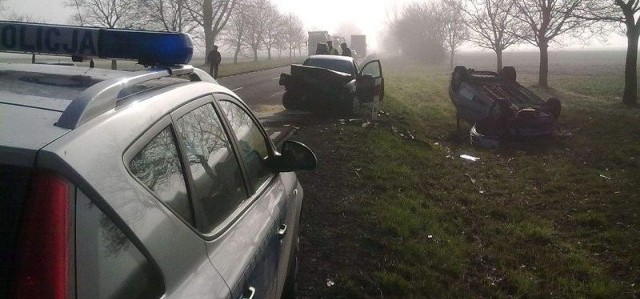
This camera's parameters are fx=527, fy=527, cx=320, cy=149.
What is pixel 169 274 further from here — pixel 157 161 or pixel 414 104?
pixel 414 104

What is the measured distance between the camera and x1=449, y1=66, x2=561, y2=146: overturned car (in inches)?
429

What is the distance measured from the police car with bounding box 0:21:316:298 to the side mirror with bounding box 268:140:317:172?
0.37 m

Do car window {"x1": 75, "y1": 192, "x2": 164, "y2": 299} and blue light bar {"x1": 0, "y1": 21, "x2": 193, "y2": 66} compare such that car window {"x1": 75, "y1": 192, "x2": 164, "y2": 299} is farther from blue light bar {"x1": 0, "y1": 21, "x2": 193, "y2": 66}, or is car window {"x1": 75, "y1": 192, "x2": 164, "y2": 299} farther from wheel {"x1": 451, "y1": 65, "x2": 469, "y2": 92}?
wheel {"x1": 451, "y1": 65, "x2": 469, "y2": 92}

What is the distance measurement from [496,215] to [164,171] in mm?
5598

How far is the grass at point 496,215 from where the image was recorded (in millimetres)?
4492

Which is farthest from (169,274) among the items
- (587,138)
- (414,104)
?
(414,104)

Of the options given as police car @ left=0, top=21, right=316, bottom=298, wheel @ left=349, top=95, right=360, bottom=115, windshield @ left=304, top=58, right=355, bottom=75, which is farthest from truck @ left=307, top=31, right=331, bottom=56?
police car @ left=0, top=21, right=316, bottom=298

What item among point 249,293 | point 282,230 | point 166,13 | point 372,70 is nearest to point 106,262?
point 249,293

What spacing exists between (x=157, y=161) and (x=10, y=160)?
505 mm

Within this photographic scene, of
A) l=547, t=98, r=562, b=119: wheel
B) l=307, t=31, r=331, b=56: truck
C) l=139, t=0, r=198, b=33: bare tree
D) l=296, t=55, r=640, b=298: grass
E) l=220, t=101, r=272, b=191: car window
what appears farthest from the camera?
l=307, t=31, r=331, b=56: truck

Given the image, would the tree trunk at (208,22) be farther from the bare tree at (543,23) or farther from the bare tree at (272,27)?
the bare tree at (272,27)

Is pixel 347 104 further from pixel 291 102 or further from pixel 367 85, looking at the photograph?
pixel 367 85

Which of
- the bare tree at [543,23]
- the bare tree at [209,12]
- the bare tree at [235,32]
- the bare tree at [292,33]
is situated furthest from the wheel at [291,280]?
the bare tree at [292,33]

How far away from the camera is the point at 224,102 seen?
8.68ft
